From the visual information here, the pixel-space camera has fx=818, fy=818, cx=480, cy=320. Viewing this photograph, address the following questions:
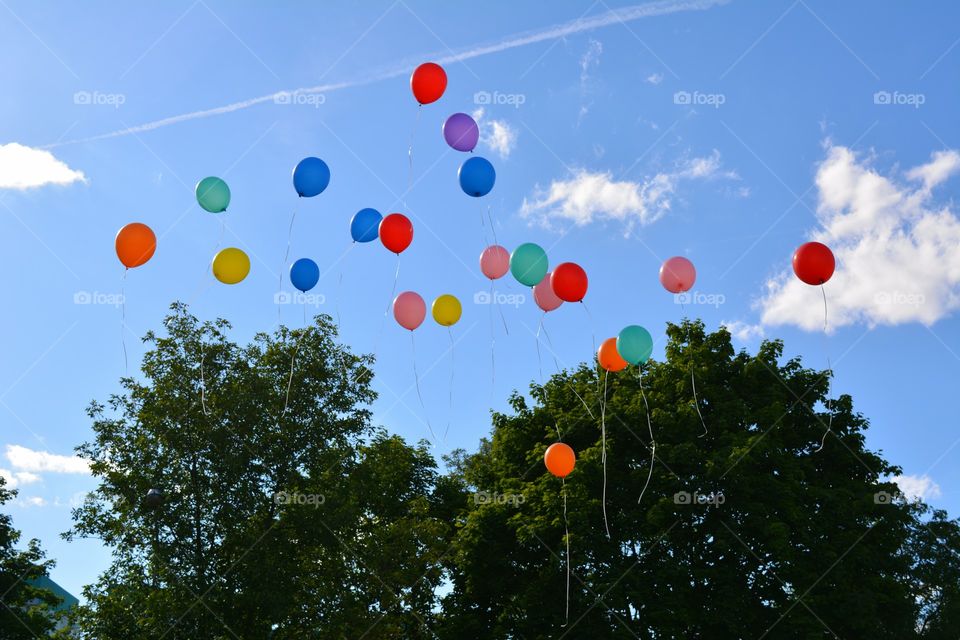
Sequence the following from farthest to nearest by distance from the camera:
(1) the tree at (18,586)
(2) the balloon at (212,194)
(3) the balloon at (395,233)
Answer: (1) the tree at (18,586)
(3) the balloon at (395,233)
(2) the balloon at (212,194)

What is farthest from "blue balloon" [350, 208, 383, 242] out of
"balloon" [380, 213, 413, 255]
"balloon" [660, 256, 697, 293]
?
"balloon" [660, 256, 697, 293]

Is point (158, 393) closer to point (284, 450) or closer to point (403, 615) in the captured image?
point (284, 450)

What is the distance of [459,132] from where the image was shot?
42.1 ft

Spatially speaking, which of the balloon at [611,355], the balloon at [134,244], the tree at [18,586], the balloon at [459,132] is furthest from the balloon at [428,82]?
the tree at [18,586]

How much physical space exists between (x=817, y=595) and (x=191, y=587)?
516 inches

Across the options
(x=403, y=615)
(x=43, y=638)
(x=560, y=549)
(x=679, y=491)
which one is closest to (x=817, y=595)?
(x=679, y=491)

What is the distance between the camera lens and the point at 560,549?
60.3 feet

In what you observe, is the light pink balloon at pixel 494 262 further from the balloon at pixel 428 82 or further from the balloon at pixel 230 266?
the balloon at pixel 230 266

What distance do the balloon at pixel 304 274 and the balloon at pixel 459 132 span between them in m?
3.31

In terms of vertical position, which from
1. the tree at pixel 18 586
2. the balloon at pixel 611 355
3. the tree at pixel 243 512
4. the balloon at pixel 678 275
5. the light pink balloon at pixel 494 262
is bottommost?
the tree at pixel 18 586

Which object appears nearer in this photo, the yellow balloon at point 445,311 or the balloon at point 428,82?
the balloon at point 428,82

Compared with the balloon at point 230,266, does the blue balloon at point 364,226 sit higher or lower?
higher

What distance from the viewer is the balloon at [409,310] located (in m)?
14.1

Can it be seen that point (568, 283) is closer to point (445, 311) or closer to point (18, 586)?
point (445, 311)
